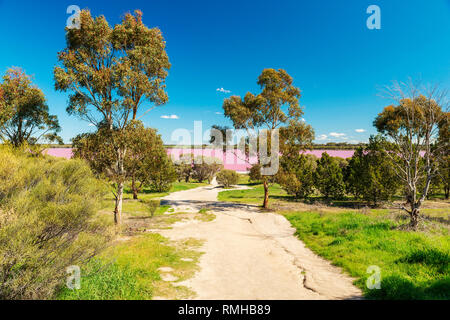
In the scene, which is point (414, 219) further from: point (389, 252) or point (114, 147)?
point (114, 147)

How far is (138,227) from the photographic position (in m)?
14.7

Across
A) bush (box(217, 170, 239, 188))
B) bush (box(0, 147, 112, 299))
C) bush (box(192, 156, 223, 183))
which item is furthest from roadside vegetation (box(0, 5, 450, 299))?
bush (box(192, 156, 223, 183))

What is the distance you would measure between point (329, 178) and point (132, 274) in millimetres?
29849

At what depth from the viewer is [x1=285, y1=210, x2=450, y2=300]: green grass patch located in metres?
6.02

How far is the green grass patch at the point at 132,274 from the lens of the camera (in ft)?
17.9

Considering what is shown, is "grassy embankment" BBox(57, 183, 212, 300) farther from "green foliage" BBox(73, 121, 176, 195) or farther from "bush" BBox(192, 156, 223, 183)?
"bush" BBox(192, 156, 223, 183)

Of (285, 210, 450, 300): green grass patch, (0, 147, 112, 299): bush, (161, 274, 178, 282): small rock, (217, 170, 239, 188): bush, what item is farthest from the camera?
(217, 170, 239, 188): bush

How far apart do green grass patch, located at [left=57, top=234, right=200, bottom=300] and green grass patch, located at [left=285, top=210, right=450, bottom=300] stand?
5.79 meters

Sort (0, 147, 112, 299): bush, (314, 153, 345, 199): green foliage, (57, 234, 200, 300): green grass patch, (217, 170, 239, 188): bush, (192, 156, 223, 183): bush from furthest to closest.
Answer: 1. (192, 156, 223, 183): bush
2. (217, 170, 239, 188): bush
3. (314, 153, 345, 199): green foliage
4. (57, 234, 200, 300): green grass patch
5. (0, 147, 112, 299): bush

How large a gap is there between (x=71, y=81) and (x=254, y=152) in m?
16.0

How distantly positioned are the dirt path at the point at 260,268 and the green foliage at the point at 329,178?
63.1 ft

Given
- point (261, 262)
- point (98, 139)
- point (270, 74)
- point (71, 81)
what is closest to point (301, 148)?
point (270, 74)
